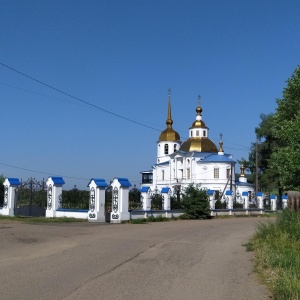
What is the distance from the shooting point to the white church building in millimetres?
62562

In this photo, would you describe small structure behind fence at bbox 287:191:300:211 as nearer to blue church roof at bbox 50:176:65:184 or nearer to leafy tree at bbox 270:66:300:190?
leafy tree at bbox 270:66:300:190

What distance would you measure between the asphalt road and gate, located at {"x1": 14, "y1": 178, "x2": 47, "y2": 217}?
40.6 ft

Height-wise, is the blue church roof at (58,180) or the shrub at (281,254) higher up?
the blue church roof at (58,180)

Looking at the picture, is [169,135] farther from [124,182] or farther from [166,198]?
[124,182]

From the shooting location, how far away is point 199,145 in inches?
2591

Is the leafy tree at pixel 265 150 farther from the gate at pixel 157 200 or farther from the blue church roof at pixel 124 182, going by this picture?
the blue church roof at pixel 124 182

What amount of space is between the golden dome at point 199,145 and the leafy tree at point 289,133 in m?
38.0

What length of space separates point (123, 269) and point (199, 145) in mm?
56558

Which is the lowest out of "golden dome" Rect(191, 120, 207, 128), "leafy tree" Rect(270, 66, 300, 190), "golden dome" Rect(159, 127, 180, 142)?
"leafy tree" Rect(270, 66, 300, 190)

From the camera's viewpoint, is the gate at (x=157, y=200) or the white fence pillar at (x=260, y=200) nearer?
the gate at (x=157, y=200)

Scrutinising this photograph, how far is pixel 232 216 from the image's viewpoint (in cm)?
3831

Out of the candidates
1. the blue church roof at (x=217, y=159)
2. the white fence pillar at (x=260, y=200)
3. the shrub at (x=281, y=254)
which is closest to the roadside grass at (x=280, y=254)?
the shrub at (x=281, y=254)

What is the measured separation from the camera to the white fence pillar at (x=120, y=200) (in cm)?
2548

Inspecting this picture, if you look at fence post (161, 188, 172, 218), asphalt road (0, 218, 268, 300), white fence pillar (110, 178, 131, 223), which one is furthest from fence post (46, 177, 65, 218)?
asphalt road (0, 218, 268, 300)
